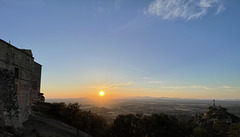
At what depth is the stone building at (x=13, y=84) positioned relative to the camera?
Answer: 12738mm

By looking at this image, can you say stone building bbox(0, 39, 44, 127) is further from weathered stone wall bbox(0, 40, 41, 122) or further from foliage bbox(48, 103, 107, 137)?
foliage bbox(48, 103, 107, 137)

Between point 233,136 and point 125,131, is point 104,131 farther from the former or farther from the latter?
point 233,136

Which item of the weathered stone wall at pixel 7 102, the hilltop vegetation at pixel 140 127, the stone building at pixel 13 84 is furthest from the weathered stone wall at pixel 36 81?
the weathered stone wall at pixel 7 102

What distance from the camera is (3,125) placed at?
12.1m

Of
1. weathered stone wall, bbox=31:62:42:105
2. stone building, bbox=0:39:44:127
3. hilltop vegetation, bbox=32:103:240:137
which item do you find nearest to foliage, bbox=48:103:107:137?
hilltop vegetation, bbox=32:103:240:137

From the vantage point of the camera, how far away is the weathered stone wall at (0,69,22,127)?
12.4 m

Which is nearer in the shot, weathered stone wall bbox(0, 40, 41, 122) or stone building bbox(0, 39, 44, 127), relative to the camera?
stone building bbox(0, 39, 44, 127)

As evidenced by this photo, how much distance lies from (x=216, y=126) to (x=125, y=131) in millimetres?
18833

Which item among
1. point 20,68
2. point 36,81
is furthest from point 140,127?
point 20,68

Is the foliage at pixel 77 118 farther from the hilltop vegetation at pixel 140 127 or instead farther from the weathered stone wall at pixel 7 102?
the weathered stone wall at pixel 7 102

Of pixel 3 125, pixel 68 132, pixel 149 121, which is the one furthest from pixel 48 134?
pixel 149 121

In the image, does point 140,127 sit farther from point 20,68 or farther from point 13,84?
point 13,84

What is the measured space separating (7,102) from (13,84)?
2.05 meters

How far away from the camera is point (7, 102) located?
12.8 meters
